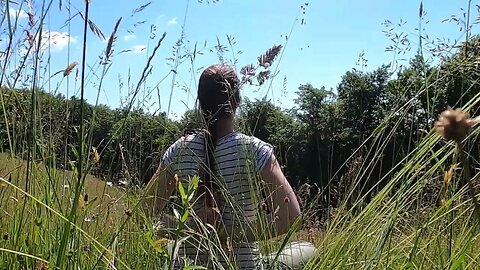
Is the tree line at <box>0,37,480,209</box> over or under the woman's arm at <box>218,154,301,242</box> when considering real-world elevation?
over

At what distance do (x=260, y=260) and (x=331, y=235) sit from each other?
210 mm

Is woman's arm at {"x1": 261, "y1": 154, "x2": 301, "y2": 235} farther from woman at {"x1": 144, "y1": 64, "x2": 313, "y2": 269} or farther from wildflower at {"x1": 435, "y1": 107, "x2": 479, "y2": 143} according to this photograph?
wildflower at {"x1": 435, "y1": 107, "x2": 479, "y2": 143}

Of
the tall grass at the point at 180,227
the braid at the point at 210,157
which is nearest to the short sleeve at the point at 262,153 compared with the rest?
the braid at the point at 210,157

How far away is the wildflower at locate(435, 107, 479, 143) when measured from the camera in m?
0.31

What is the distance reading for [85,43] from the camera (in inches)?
34.7

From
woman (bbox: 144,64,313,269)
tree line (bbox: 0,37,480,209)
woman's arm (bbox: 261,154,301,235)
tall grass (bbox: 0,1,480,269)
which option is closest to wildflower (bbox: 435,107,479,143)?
tall grass (bbox: 0,1,480,269)

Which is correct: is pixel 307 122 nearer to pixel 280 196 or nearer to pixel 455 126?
pixel 280 196

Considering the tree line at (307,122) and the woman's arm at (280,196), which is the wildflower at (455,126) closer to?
the tree line at (307,122)

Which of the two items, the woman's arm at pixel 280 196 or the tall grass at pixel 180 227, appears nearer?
the tall grass at pixel 180 227

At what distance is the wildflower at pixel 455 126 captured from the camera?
0.31 metres

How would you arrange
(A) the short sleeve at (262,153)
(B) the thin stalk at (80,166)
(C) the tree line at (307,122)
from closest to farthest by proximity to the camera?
(B) the thin stalk at (80,166) → (C) the tree line at (307,122) → (A) the short sleeve at (262,153)

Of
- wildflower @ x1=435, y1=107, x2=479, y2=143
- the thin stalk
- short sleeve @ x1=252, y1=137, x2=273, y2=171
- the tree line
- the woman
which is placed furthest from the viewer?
short sleeve @ x1=252, y1=137, x2=273, y2=171

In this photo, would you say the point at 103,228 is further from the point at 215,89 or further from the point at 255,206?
the point at 215,89

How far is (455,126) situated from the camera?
12.6 inches
